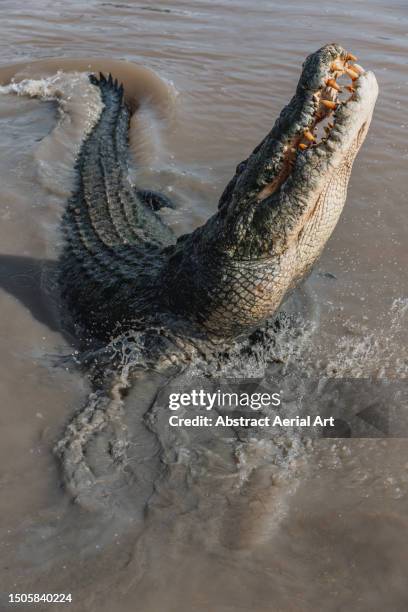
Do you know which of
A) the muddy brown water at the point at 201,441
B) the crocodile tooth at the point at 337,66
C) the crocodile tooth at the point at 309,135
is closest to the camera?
the muddy brown water at the point at 201,441

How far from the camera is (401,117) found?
6703 millimetres

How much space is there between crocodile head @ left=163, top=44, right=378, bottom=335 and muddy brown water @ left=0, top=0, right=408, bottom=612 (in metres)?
0.64

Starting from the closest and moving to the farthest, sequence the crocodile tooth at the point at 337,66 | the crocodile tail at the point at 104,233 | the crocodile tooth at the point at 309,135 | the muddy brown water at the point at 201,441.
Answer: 1. the muddy brown water at the point at 201,441
2. the crocodile tooth at the point at 337,66
3. the crocodile tooth at the point at 309,135
4. the crocodile tail at the point at 104,233

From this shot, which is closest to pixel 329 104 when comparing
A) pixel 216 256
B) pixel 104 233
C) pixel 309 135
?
pixel 309 135

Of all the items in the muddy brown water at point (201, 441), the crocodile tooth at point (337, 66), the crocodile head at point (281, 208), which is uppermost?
the crocodile tooth at point (337, 66)

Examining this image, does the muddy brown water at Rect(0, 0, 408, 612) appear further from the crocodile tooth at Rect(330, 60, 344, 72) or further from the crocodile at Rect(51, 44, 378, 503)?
the crocodile tooth at Rect(330, 60, 344, 72)

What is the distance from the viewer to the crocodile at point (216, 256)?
9.01 feet

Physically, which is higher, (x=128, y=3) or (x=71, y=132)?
(x=128, y=3)

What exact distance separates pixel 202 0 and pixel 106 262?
30.7 ft

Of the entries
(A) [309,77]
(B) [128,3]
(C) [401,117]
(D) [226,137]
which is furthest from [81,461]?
(B) [128,3]

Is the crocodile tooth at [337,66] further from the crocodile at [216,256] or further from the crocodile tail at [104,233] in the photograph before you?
the crocodile tail at [104,233]

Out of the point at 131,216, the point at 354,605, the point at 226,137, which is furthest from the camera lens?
the point at 226,137

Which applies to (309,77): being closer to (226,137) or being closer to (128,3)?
(226,137)

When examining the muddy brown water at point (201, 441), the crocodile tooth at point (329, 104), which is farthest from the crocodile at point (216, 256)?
the muddy brown water at point (201, 441)
